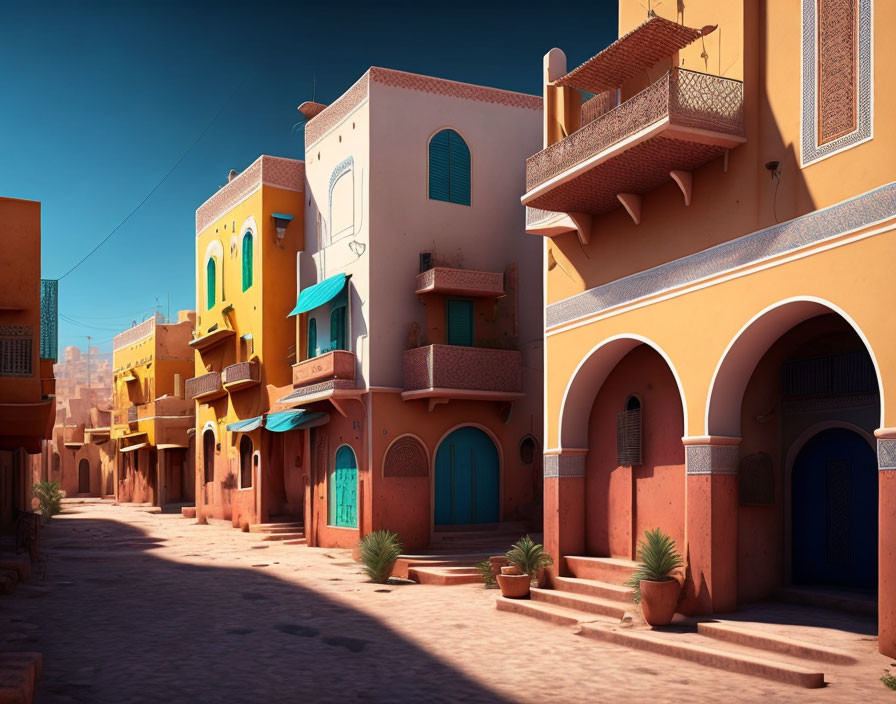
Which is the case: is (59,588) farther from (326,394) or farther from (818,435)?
(818,435)

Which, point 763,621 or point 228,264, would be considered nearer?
point 763,621

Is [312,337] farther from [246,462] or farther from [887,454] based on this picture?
[887,454]

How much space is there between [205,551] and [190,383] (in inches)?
442

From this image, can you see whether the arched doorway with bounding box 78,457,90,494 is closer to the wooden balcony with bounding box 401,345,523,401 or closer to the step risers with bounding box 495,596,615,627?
the wooden balcony with bounding box 401,345,523,401

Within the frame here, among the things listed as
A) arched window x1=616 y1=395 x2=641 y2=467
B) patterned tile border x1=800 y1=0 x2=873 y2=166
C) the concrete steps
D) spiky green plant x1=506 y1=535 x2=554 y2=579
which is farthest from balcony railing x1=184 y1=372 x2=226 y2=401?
patterned tile border x1=800 y1=0 x2=873 y2=166

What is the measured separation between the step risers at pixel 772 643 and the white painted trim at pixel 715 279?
412 centimetres

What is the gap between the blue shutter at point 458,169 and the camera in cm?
2256

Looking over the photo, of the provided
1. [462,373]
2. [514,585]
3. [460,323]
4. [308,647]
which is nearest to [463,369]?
[462,373]

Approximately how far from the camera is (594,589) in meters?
14.0

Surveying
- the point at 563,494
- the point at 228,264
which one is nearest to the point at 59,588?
the point at 563,494

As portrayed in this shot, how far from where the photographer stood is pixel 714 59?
12.6 metres

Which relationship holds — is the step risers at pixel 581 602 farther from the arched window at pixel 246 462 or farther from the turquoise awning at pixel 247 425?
the arched window at pixel 246 462

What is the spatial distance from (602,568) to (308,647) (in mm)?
4874

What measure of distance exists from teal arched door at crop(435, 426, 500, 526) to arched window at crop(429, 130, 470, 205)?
213 inches
